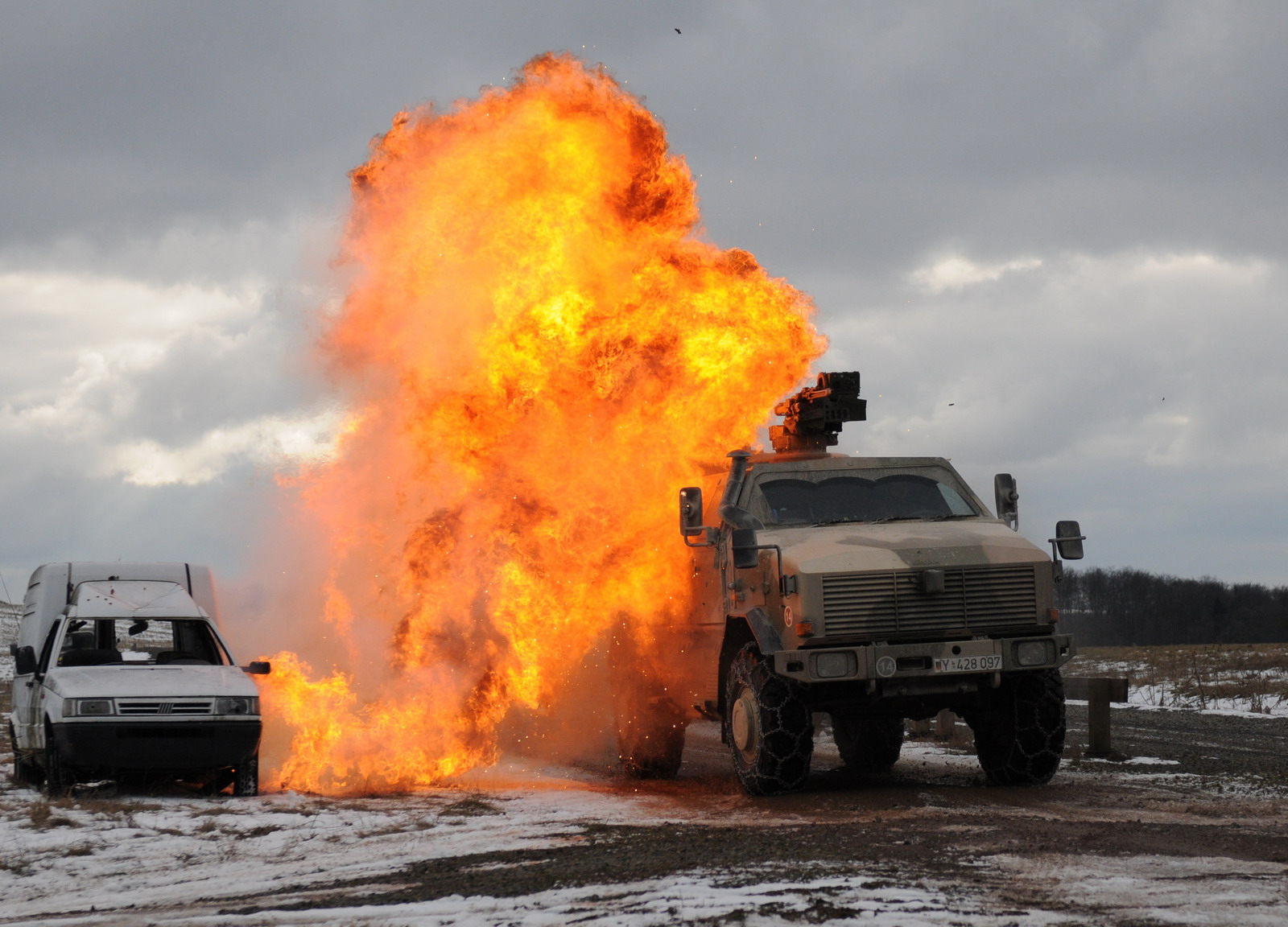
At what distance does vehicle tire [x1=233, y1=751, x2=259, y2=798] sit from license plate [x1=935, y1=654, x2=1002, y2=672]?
610 centimetres

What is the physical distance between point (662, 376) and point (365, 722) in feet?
16.1

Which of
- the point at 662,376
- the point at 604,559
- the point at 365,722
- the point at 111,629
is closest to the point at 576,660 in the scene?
the point at 604,559

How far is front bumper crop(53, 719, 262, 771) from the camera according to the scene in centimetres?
1180

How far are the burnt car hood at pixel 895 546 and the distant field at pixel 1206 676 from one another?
12.4 m

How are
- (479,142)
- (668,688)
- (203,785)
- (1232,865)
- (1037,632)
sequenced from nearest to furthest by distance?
(1232,865) → (1037,632) → (203,785) → (668,688) → (479,142)

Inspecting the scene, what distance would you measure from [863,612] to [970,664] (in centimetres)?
96

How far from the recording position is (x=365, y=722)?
46.9 ft

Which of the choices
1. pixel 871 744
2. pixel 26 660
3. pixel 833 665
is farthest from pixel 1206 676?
pixel 26 660

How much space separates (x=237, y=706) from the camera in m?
12.3

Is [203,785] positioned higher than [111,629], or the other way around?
[111,629]

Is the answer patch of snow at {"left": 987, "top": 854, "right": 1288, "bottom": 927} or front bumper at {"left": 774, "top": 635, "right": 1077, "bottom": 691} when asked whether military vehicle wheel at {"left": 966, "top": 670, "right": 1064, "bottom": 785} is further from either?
patch of snow at {"left": 987, "top": 854, "right": 1288, "bottom": 927}

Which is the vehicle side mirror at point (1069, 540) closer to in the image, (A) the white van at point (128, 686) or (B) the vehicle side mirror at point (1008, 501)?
(B) the vehicle side mirror at point (1008, 501)

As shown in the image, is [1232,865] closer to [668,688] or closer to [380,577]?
[668,688]

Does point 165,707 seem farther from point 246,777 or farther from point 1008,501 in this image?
point 1008,501
